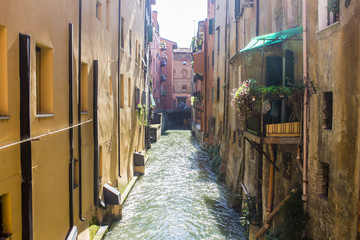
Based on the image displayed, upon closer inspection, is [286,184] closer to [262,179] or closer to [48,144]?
[262,179]

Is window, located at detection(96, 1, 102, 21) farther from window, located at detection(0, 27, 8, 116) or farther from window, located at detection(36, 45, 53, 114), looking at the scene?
window, located at detection(0, 27, 8, 116)

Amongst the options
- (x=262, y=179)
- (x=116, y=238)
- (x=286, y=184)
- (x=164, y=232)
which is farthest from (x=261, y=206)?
(x=116, y=238)

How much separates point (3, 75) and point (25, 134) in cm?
108

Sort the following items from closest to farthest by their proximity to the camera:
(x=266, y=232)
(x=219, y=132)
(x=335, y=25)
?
(x=335, y=25), (x=266, y=232), (x=219, y=132)

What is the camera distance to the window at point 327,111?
21.6 ft

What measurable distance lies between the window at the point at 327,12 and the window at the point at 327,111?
143 cm

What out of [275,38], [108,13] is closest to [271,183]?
[275,38]

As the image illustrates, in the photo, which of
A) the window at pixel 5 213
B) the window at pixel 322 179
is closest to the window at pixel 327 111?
the window at pixel 322 179

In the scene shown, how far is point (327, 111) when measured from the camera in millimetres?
6625

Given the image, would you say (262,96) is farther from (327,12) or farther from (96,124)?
(96,124)

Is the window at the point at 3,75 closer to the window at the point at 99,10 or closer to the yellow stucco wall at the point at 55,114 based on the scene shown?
the yellow stucco wall at the point at 55,114

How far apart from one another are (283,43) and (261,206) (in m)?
5.21

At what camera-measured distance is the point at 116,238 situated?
1074 centimetres

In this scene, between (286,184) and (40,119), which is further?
(286,184)
